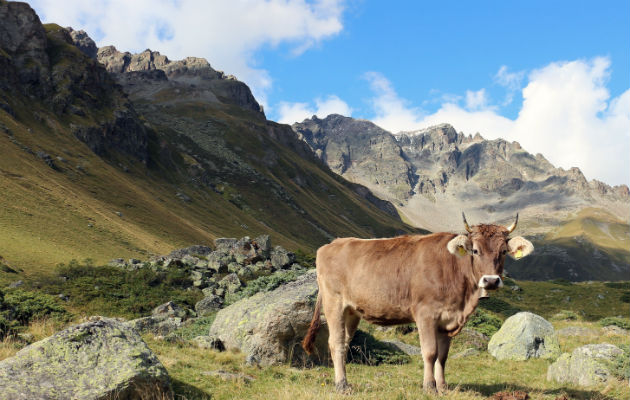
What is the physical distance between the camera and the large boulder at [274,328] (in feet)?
46.8

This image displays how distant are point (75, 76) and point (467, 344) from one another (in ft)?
390

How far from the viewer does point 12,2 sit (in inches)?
4114

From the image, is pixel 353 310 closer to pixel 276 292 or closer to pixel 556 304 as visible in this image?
pixel 276 292

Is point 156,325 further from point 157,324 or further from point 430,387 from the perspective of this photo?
point 430,387

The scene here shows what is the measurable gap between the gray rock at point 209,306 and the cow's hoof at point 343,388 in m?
16.4

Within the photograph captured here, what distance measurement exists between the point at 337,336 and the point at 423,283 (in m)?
2.63

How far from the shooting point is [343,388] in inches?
392

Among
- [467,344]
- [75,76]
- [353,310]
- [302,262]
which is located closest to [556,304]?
[302,262]

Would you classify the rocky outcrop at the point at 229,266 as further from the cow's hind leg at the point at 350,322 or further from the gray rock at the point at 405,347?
the cow's hind leg at the point at 350,322

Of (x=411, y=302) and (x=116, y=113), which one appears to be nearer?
(x=411, y=302)

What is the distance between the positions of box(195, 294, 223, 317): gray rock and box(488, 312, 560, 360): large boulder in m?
15.4

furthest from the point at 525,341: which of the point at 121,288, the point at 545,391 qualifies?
the point at 121,288

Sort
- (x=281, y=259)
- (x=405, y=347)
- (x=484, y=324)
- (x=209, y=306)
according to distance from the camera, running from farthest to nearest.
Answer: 1. (x=281, y=259)
2. (x=209, y=306)
3. (x=484, y=324)
4. (x=405, y=347)

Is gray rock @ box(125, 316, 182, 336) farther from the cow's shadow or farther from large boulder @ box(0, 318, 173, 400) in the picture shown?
the cow's shadow
